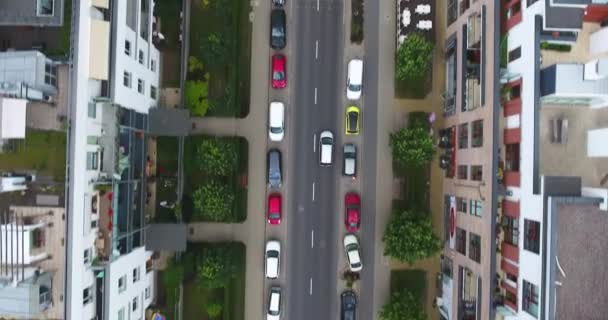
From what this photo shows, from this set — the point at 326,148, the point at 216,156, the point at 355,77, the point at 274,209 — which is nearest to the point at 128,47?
the point at 216,156

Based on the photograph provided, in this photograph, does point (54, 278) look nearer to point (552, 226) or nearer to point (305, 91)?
point (305, 91)

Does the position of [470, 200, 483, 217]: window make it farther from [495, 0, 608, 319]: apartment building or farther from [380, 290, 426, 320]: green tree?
[380, 290, 426, 320]: green tree

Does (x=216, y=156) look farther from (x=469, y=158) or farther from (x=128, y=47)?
(x=469, y=158)

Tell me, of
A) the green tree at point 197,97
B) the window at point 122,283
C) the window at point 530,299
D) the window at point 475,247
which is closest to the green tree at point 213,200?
the green tree at point 197,97

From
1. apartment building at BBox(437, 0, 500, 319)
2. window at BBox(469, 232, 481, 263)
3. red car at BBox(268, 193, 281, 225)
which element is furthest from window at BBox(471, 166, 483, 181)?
red car at BBox(268, 193, 281, 225)

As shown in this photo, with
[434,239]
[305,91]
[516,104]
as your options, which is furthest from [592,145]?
[305,91]

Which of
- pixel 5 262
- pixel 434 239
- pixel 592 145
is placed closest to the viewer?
pixel 5 262
